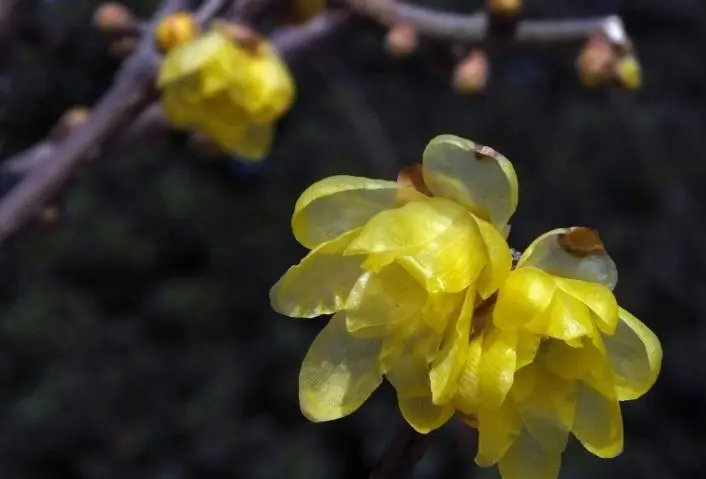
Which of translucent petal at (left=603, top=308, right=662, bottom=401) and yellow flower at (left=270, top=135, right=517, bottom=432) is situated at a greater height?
yellow flower at (left=270, top=135, right=517, bottom=432)

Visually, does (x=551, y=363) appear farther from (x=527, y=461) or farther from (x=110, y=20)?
(x=110, y=20)

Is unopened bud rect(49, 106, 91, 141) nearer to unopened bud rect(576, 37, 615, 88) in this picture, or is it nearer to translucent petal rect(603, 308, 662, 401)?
unopened bud rect(576, 37, 615, 88)

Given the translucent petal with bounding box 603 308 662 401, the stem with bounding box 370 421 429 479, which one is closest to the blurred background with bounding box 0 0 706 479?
the translucent petal with bounding box 603 308 662 401

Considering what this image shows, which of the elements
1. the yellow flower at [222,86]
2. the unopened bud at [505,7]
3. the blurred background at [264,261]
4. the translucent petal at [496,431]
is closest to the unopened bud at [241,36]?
the yellow flower at [222,86]

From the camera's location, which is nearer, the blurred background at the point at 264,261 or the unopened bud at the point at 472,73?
the unopened bud at the point at 472,73

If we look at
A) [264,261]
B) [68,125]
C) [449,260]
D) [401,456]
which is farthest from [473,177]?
[264,261]

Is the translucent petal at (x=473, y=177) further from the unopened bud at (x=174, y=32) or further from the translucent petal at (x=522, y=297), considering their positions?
the unopened bud at (x=174, y=32)

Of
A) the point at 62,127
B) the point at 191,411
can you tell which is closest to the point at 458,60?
the point at 62,127
